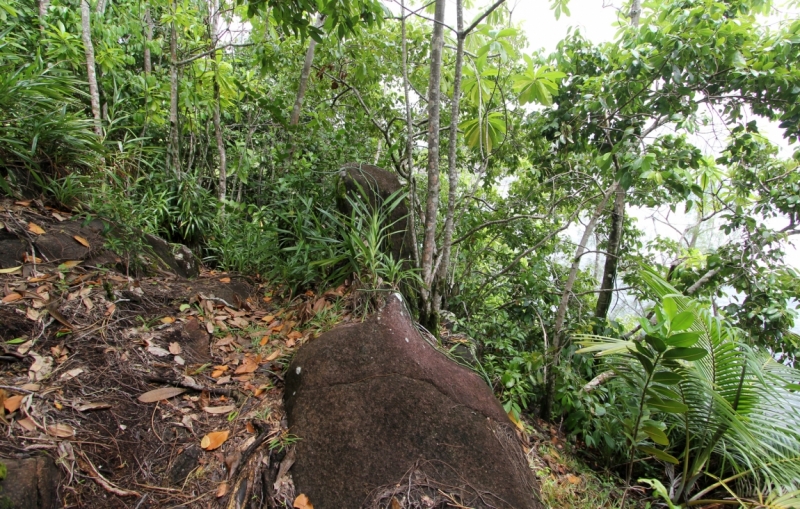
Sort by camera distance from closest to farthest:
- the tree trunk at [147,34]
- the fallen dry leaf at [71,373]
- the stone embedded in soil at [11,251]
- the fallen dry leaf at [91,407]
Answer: the fallen dry leaf at [91,407]
the fallen dry leaf at [71,373]
the stone embedded in soil at [11,251]
the tree trunk at [147,34]

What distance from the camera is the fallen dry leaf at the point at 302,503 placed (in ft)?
5.74

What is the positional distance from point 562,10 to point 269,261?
330 centimetres

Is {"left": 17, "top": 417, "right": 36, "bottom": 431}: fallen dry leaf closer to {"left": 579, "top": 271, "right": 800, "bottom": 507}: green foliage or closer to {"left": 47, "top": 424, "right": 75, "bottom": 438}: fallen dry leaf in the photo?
{"left": 47, "top": 424, "right": 75, "bottom": 438}: fallen dry leaf

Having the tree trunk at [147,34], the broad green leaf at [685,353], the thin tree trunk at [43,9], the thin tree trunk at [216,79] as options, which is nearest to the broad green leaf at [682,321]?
the broad green leaf at [685,353]

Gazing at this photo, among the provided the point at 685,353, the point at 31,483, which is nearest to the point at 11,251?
the point at 31,483

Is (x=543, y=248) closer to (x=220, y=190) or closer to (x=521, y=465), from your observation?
(x=521, y=465)

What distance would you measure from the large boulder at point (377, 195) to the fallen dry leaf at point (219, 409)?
64.3 inches

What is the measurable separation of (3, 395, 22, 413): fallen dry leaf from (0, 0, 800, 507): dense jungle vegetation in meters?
1.39

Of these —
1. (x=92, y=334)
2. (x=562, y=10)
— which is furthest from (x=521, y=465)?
(x=562, y=10)

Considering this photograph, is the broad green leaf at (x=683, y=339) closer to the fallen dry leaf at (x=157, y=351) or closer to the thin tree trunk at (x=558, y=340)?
the thin tree trunk at (x=558, y=340)

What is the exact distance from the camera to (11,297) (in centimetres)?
220

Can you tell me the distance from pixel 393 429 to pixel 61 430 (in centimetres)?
149

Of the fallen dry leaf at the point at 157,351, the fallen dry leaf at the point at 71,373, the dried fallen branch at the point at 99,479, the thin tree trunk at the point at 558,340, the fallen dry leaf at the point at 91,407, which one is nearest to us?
the dried fallen branch at the point at 99,479

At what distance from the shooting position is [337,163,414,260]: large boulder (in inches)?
130
